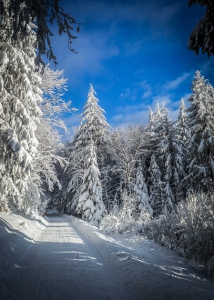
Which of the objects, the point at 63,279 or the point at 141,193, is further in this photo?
the point at 141,193

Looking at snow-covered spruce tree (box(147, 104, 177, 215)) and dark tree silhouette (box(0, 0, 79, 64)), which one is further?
snow-covered spruce tree (box(147, 104, 177, 215))

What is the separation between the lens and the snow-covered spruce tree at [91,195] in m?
18.5

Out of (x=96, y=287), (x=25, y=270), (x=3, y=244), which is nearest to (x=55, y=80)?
(x=3, y=244)

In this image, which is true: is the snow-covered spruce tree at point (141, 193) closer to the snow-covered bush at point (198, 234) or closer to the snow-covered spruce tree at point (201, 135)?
the snow-covered spruce tree at point (201, 135)

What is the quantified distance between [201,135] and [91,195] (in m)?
12.9

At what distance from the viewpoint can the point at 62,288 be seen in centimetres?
388

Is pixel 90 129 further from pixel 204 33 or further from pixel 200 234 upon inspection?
pixel 204 33

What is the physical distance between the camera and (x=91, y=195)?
19.1 meters

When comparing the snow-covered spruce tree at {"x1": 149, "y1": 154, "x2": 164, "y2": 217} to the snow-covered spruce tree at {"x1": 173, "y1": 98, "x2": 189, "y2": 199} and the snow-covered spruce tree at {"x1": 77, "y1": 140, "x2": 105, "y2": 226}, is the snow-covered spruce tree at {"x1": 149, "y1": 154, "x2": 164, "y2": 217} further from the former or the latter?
the snow-covered spruce tree at {"x1": 77, "y1": 140, "x2": 105, "y2": 226}

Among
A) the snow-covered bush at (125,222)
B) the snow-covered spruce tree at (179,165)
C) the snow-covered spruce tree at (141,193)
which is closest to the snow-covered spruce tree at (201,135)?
the snow-covered spruce tree at (179,165)

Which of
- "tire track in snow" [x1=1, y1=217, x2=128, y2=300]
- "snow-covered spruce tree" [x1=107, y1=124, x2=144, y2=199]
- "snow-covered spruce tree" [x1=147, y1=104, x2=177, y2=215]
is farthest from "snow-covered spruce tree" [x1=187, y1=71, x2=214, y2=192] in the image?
"tire track in snow" [x1=1, y1=217, x2=128, y2=300]

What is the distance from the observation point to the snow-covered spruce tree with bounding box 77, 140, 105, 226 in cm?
1845

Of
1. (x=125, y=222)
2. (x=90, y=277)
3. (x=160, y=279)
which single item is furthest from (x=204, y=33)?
(x=125, y=222)

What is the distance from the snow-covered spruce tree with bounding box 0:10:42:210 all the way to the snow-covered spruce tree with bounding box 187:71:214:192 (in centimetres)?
1519
